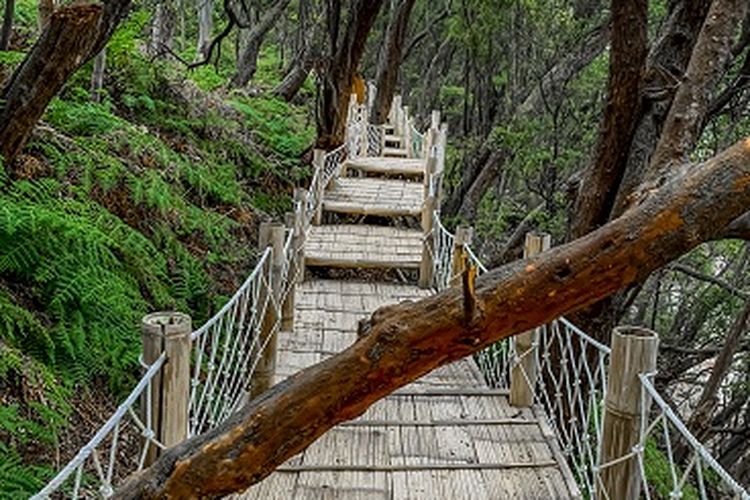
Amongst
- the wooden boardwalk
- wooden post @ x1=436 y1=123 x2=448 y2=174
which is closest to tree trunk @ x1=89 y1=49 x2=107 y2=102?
the wooden boardwalk

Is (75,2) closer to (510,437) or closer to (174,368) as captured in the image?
(174,368)

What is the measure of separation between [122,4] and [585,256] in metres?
3.59

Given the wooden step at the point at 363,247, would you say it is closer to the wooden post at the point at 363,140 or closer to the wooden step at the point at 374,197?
the wooden step at the point at 374,197

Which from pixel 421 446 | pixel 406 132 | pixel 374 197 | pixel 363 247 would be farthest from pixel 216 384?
pixel 406 132

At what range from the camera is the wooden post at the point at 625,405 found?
2.83m

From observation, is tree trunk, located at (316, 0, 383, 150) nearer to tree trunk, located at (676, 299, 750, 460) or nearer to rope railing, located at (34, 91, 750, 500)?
rope railing, located at (34, 91, 750, 500)

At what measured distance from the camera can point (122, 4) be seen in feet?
15.8

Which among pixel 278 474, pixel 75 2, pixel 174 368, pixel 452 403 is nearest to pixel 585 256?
pixel 174 368

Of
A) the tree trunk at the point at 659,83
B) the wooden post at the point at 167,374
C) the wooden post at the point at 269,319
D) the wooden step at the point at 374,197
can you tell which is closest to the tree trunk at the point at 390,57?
the wooden step at the point at 374,197

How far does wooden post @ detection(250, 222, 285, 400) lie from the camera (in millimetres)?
4547

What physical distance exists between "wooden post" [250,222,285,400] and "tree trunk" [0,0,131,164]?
4.82 feet

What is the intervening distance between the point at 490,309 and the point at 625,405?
2.66 ft

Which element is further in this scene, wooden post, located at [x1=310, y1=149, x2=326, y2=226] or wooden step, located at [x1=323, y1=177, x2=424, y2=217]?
wooden step, located at [x1=323, y1=177, x2=424, y2=217]

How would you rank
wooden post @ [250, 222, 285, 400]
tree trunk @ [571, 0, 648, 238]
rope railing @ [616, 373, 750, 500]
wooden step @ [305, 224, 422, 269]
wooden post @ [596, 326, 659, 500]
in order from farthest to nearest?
1. wooden step @ [305, 224, 422, 269]
2. tree trunk @ [571, 0, 648, 238]
3. wooden post @ [250, 222, 285, 400]
4. wooden post @ [596, 326, 659, 500]
5. rope railing @ [616, 373, 750, 500]
